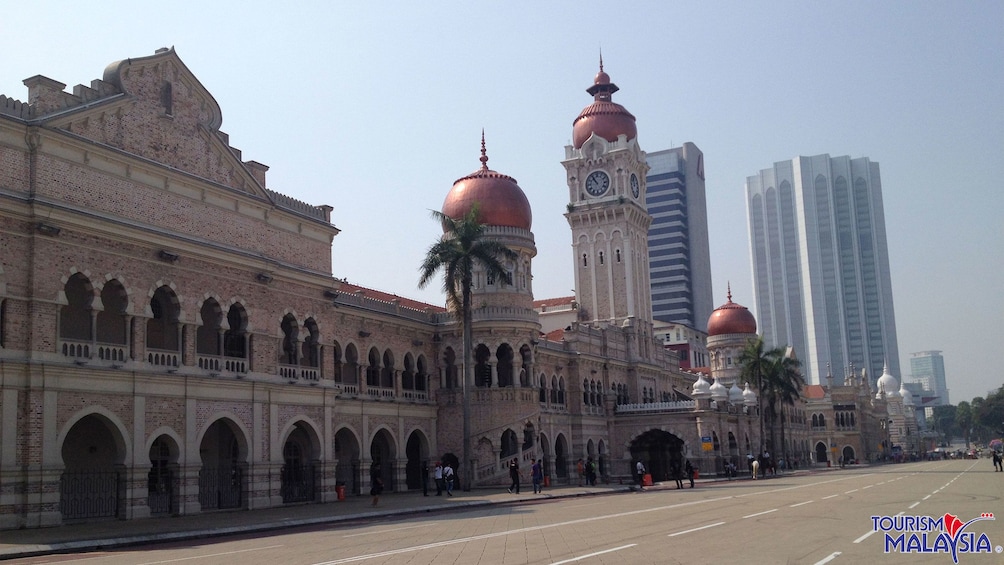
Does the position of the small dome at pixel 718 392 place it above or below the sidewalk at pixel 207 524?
above

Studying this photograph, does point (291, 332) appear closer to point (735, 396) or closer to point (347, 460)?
point (347, 460)

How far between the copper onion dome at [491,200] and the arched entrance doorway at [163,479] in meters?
22.8

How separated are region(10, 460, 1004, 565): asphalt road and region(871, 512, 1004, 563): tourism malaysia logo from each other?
6 cm

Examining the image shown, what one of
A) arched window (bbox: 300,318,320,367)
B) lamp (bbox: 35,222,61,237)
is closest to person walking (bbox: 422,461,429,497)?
arched window (bbox: 300,318,320,367)

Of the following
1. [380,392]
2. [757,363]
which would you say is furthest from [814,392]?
[380,392]

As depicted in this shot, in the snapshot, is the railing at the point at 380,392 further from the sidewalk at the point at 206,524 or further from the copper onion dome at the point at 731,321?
the copper onion dome at the point at 731,321

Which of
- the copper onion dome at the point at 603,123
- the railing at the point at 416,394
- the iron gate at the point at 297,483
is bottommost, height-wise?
the iron gate at the point at 297,483

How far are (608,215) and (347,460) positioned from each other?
111 ft

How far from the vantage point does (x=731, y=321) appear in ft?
288

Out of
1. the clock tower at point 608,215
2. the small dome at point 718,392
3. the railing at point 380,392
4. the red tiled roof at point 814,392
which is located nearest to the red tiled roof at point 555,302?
the clock tower at point 608,215

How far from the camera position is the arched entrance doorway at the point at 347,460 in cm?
3916

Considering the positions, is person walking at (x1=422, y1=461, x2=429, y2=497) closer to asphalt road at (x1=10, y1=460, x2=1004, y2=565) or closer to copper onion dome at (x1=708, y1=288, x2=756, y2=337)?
asphalt road at (x1=10, y1=460, x2=1004, y2=565)

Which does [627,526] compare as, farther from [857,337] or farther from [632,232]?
[857,337]

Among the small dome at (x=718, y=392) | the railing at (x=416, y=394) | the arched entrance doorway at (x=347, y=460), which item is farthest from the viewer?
the small dome at (x=718, y=392)
